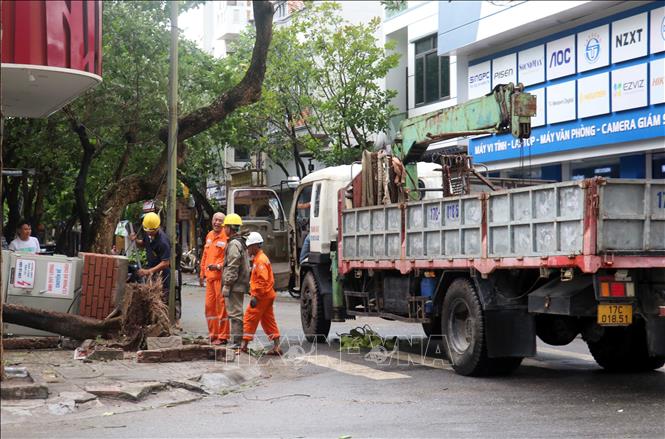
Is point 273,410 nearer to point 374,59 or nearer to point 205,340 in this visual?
point 205,340

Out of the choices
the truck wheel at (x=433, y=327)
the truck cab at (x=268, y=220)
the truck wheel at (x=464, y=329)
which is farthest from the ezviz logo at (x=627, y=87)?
the truck wheel at (x=464, y=329)

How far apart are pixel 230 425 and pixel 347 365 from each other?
13.1 ft

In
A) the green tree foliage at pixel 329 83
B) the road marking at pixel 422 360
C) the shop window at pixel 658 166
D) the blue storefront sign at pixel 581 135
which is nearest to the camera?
the road marking at pixel 422 360

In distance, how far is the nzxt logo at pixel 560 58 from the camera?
19000 mm

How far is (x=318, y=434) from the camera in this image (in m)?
7.02

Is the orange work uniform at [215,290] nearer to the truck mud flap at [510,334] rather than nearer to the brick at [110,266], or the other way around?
the brick at [110,266]

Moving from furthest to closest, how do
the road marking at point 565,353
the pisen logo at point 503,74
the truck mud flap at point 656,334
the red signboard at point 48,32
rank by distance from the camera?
the pisen logo at point 503,74 → the road marking at point 565,353 → the red signboard at point 48,32 → the truck mud flap at point 656,334

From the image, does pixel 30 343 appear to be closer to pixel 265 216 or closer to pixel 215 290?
pixel 215 290

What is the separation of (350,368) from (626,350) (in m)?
3.19

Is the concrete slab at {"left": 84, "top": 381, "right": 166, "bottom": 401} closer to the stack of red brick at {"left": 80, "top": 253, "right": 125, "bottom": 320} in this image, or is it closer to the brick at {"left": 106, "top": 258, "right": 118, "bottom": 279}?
the stack of red brick at {"left": 80, "top": 253, "right": 125, "bottom": 320}

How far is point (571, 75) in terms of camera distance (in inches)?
Answer: 742

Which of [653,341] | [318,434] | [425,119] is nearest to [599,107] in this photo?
[425,119]

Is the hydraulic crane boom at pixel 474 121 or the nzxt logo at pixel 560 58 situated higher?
the nzxt logo at pixel 560 58

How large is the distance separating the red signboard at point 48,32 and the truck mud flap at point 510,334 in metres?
5.93
